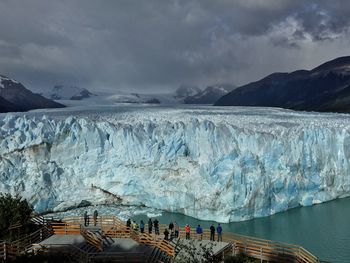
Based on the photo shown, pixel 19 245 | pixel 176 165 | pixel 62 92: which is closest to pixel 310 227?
pixel 176 165

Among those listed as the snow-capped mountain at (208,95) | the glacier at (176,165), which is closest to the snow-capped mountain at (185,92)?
the snow-capped mountain at (208,95)

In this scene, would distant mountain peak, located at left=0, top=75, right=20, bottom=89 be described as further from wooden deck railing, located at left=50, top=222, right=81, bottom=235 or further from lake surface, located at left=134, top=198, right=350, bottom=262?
wooden deck railing, located at left=50, top=222, right=81, bottom=235

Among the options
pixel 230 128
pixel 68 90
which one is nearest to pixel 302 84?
pixel 68 90

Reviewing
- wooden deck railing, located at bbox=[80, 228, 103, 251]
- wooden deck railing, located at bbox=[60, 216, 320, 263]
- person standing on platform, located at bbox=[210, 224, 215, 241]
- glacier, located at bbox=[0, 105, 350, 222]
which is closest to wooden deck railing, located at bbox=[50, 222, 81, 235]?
wooden deck railing, located at bbox=[80, 228, 103, 251]

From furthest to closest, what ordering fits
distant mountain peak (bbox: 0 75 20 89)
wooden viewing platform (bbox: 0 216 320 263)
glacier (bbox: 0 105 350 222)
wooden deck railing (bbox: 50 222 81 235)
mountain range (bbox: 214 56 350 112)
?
distant mountain peak (bbox: 0 75 20 89), mountain range (bbox: 214 56 350 112), glacier (bbox: 0 105 350 222), wooden deck railing (bbox: 50 222 81 235), wooden viewing platform (bbox: 0 216 320 263)

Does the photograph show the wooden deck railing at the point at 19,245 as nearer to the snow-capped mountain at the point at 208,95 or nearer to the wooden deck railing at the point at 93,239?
the wooden deck railing at the point at 93,239

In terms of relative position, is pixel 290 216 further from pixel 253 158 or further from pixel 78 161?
pixel 78 161
